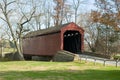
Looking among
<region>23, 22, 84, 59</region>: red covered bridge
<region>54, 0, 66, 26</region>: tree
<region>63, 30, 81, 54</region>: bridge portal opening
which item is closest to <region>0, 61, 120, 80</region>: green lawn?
<region>23, 22, 84, 59</region>: red covered bridge

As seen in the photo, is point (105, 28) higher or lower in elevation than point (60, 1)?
lower

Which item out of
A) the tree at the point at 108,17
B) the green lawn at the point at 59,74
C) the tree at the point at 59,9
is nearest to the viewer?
the green lawn at the point at 59,74

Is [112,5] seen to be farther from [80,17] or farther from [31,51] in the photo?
[80,17]

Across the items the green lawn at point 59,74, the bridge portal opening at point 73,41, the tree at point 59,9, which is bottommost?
the green lawn at point 59,74

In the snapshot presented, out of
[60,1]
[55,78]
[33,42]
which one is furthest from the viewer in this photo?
[60,1]

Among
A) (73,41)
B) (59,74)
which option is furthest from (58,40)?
(59,74)

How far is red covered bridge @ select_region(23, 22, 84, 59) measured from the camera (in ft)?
109

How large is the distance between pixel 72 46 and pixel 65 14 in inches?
696

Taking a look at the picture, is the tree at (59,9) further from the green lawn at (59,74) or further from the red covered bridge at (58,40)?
the green lawn at (59,74)

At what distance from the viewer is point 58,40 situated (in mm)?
33125

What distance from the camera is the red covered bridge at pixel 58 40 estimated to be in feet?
109

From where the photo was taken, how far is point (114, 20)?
107ft

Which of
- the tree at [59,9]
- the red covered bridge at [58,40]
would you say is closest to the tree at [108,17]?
the red covered bridge at [58,40]

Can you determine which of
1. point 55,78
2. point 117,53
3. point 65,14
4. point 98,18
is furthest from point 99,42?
point 55,78
